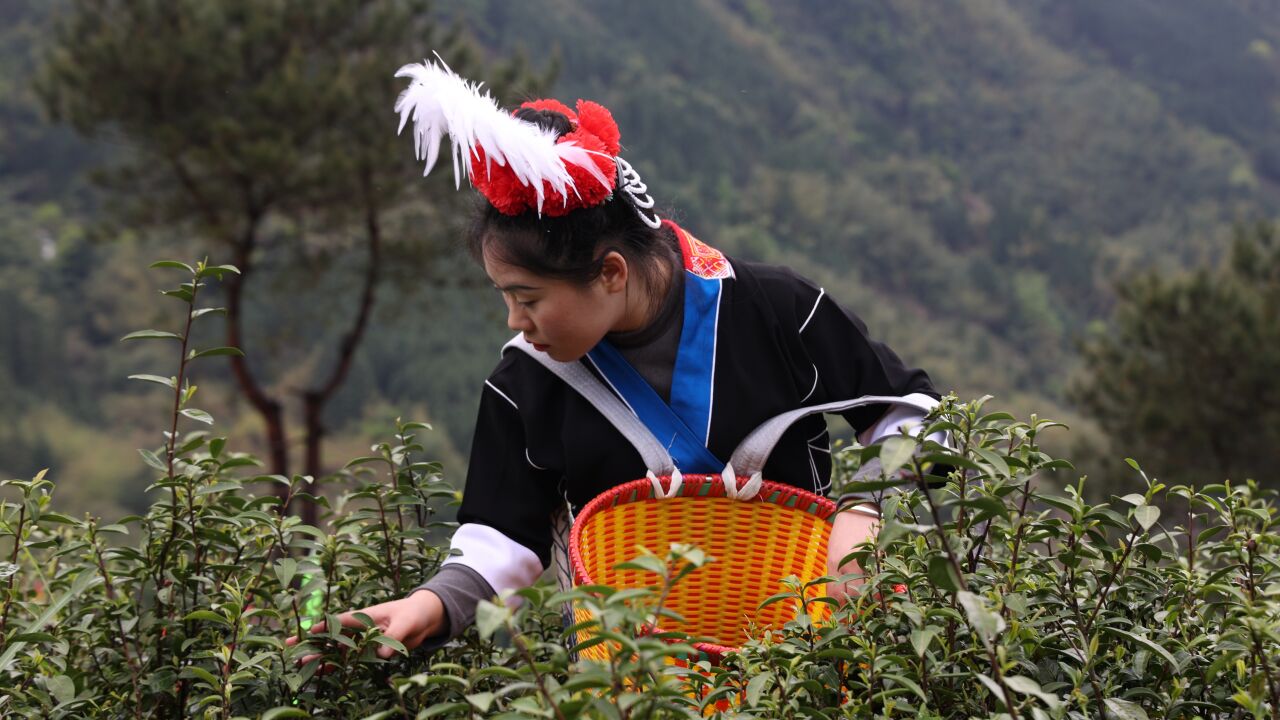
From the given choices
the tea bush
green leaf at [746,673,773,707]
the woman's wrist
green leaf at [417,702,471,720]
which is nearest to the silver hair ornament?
the tea bush

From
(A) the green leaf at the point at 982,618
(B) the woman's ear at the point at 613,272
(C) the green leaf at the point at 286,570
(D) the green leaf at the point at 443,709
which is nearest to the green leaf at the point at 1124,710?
(A) the green leaf at the point at 982,618

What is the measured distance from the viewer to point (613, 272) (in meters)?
1.68

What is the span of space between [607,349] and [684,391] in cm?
13

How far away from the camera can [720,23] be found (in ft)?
146

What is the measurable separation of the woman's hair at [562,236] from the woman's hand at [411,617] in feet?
1.52

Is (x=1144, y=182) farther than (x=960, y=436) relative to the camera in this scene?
Yes

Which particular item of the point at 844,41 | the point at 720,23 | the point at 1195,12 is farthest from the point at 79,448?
the point at 1195,12

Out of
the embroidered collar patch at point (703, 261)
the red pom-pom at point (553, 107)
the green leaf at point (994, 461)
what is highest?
the red pom-pom at point (553, 107)

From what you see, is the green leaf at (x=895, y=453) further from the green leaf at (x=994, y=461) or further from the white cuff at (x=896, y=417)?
the white cuff at (x=896, y=417)

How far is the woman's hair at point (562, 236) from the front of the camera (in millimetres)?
1604

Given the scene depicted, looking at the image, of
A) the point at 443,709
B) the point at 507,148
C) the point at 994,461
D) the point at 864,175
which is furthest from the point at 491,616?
the point at 864,175

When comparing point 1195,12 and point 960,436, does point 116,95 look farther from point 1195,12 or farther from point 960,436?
point 1195,12

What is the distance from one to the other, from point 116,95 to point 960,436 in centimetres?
872

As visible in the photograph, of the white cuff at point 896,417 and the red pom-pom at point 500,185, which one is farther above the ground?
the red pom-pom at point 500,185
